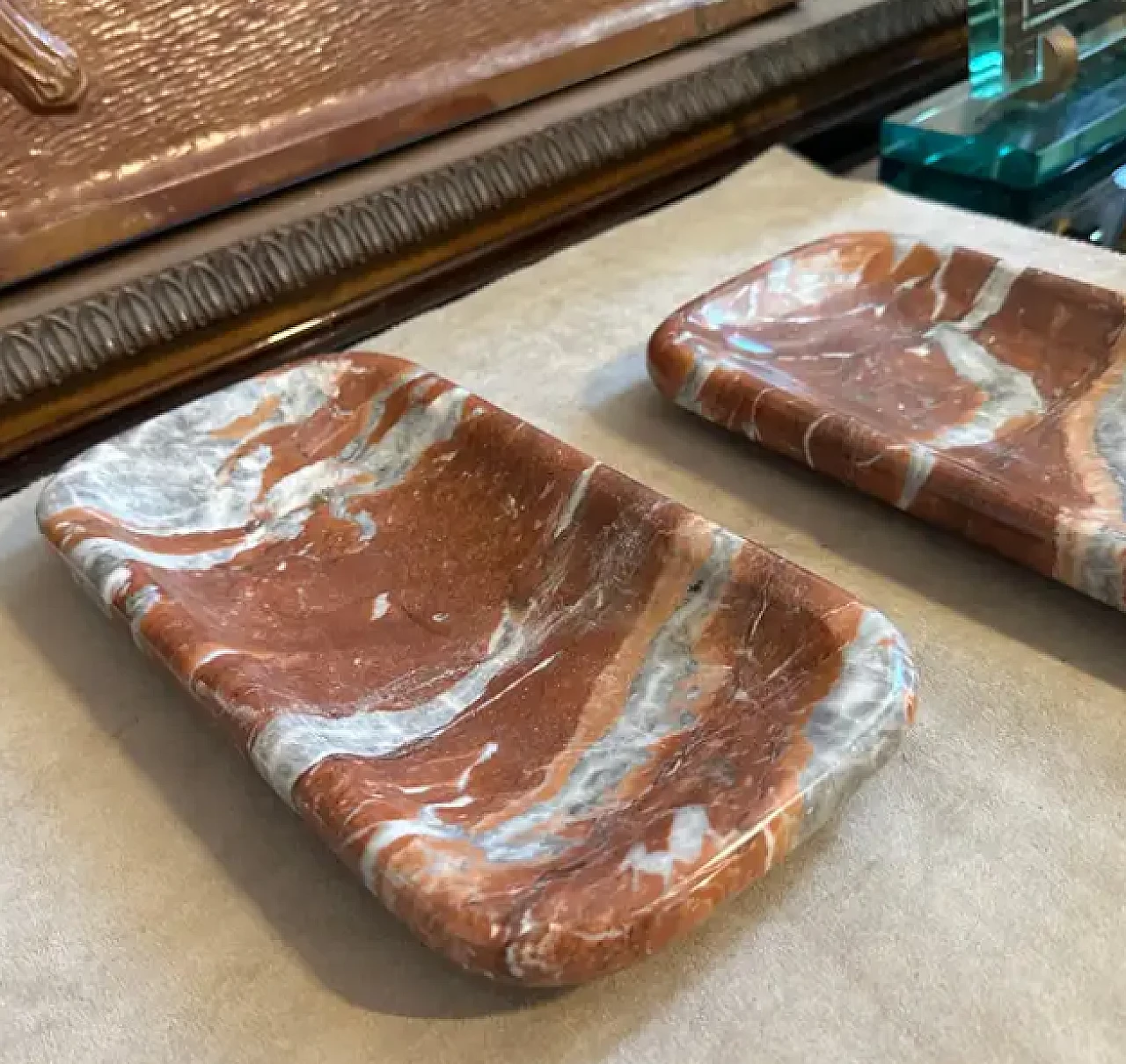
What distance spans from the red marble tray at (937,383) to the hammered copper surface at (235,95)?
0.99 feet

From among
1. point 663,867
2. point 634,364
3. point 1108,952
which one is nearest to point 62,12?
point 634,364

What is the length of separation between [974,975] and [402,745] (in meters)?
0.23

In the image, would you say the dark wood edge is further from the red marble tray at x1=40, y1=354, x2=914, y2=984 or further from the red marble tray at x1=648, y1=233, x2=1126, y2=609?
the red marble tray at x1=648, y1=233, x2=1126, y2=609

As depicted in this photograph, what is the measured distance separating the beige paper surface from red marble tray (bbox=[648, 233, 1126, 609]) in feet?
0.13

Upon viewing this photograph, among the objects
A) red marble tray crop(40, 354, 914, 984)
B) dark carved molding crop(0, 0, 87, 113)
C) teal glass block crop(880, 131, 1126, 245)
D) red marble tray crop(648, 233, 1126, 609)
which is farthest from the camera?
teal glass block crop(880, 131, 1126, 245)

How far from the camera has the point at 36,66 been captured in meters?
0.70

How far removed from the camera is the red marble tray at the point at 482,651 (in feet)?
1.24

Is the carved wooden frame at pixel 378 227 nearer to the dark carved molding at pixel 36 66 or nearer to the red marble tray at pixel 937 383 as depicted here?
the dark carved molding at pixel 36 66

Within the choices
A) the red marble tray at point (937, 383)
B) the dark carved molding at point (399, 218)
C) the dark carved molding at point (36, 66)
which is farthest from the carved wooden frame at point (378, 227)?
the red marble tray at point (937, 383)

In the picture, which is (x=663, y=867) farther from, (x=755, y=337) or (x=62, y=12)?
(x=62, y=12)

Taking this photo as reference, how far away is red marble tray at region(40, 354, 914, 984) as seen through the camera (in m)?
0.38

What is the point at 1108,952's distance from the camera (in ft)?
1.27

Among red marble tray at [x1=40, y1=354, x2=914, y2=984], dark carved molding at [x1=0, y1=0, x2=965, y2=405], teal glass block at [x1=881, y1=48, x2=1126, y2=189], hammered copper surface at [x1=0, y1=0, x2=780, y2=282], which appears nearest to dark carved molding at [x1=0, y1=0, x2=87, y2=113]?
hammered copper surface at [x1=0, y1=0, x2=780, y2=282]

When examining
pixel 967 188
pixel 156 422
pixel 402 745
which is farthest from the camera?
pixel 967 188
